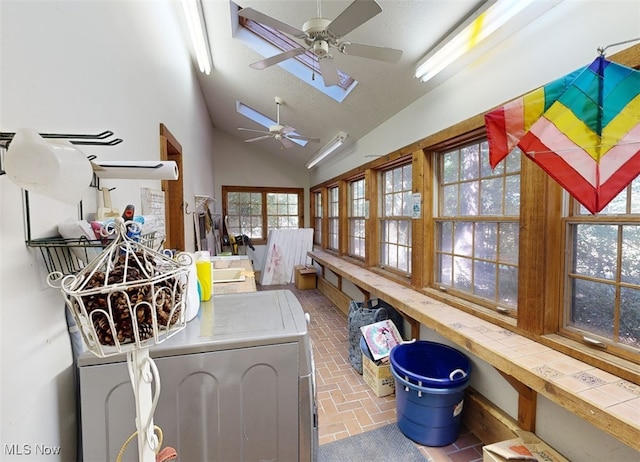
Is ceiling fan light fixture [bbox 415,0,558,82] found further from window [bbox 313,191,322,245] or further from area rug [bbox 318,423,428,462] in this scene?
window [bbox 313,191,322,245]

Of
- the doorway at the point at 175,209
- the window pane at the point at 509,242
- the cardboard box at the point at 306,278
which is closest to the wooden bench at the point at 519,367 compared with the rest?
the window pane at the point at 509,242

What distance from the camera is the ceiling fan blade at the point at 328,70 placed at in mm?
2047

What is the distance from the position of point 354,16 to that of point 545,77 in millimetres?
1142

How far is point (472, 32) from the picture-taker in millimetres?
1725

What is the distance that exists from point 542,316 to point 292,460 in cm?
157

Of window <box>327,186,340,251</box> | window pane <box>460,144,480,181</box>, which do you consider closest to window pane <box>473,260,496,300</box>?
window pane <box>460,144,480,181</box>

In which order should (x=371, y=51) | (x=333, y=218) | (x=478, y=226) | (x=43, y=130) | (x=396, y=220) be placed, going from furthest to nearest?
(x=333, y=218) → (x=396, y=220) → (x=478, y=226) → (x=371, y=51) → (x=43, y=130)

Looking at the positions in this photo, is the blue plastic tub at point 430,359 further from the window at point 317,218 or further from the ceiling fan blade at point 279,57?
the window at point 317,218

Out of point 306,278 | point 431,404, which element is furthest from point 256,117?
point 431,404

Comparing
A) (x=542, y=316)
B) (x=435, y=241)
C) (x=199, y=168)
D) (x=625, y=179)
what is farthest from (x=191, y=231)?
(x=625, y=179)

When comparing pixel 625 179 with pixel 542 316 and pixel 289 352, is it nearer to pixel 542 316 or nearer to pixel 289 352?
pixel 542 316

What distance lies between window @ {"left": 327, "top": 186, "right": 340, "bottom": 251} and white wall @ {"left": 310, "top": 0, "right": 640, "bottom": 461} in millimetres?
3271

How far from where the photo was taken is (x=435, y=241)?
2.70 meters

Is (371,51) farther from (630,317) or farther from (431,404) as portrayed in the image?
(431,404)
